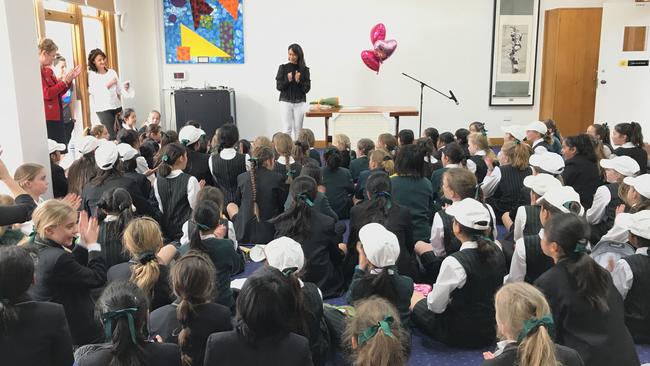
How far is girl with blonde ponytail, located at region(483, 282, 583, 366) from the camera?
5.54 ft

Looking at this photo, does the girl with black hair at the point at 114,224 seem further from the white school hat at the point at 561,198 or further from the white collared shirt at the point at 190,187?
the white school hat at the point at 561,198

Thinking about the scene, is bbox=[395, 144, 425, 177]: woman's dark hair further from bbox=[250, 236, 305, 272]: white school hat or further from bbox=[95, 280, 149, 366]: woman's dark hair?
bbox=[95, 280, 149, 366]: woman's dark hair

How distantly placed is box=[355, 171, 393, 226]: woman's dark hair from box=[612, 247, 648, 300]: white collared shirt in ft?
3.89

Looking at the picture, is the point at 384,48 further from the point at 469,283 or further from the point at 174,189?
the point at 469,283

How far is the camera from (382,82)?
28.6ft

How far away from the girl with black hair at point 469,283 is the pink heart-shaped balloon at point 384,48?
5.90 metres

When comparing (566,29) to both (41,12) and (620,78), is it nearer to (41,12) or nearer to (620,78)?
(620,78)

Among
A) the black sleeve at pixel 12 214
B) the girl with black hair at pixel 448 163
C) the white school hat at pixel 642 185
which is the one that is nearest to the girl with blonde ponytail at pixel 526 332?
the white school hat at pixel 642 185

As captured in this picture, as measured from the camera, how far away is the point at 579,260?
228 cm

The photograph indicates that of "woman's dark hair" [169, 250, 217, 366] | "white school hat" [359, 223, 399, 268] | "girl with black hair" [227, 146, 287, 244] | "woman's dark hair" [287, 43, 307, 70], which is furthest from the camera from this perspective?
"woman's dark hair" [287, 43, 307, 70]

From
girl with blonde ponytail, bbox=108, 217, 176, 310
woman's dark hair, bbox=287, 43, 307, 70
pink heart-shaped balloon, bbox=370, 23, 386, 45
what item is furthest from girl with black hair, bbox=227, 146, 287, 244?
pink heart-shaped balloon, bbox=370, 23, 386, 45

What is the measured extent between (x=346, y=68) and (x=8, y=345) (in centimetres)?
731

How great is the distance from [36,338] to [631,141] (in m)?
4.82

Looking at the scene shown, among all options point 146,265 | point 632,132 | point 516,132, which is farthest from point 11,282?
point 632,132
